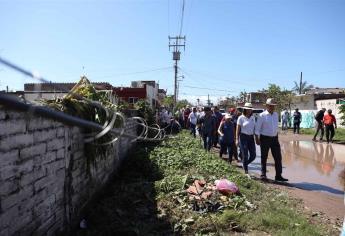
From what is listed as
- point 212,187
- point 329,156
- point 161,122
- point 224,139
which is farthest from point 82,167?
point 161,122

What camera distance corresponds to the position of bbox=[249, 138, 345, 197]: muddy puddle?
10.4m

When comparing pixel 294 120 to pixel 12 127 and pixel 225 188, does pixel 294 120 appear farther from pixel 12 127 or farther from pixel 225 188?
pixel 12 127

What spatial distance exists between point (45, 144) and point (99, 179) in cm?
324

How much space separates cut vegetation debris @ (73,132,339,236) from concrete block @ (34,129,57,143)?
151 centimetres

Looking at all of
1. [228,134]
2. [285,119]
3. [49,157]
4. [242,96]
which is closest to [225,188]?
[49,157]

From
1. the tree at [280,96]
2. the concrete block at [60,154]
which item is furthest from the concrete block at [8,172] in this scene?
the tree at [280,96]

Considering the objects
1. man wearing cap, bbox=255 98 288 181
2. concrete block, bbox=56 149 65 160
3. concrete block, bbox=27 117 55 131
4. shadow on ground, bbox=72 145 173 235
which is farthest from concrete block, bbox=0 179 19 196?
man wearing cap, bbox=255 98 288 181

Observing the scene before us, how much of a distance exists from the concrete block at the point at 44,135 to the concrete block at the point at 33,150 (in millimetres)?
52

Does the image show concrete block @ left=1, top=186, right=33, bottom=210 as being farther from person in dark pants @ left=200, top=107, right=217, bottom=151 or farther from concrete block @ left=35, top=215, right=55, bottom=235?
person in dark pants @ left=200, top=107, right=217, bottom=151

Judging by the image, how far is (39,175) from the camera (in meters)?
4.48

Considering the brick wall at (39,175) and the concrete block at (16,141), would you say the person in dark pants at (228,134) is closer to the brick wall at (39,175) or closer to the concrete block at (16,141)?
the brick wall at (39,175)

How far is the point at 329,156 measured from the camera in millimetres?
16516

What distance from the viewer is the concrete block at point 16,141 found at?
3.58 meters

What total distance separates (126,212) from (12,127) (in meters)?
3.23
